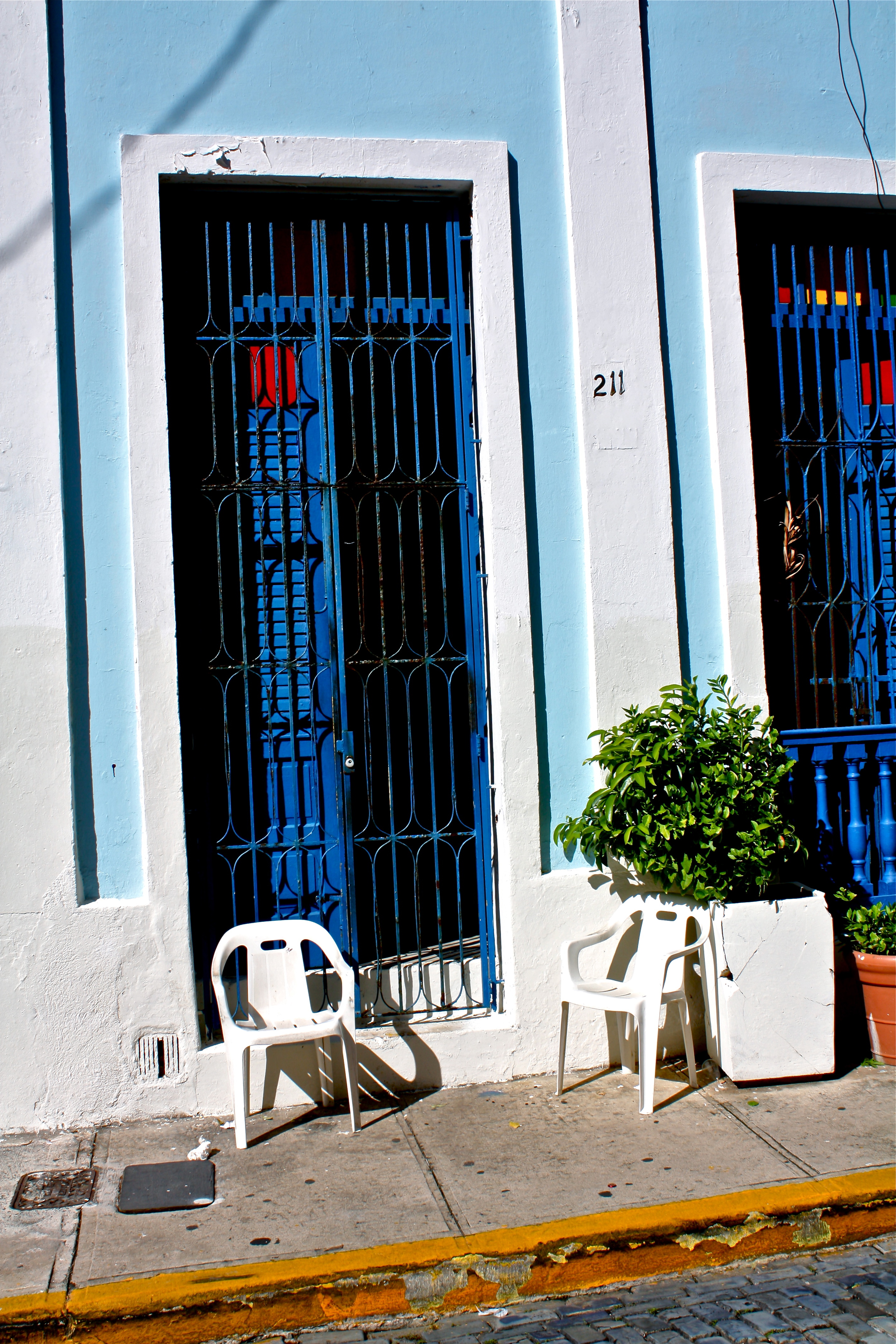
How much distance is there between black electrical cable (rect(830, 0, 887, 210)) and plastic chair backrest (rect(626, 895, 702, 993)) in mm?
3513

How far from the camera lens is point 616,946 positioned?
5004mm

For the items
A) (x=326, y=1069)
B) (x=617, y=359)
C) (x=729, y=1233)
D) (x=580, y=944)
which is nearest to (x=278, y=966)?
(x=326, y=1069)

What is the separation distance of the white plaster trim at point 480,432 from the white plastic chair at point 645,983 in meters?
0.34

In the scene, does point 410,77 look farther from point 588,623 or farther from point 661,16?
point 588,623

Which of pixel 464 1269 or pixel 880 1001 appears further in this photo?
→ pixel 880 1001

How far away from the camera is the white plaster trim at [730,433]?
16.9 feet

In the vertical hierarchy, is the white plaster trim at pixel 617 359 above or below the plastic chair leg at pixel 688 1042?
above

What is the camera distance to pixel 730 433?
A: 517cm

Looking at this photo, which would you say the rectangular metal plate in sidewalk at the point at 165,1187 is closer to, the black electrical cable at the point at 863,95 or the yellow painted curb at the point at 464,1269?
the yellow painted curb at the point at 464,1269

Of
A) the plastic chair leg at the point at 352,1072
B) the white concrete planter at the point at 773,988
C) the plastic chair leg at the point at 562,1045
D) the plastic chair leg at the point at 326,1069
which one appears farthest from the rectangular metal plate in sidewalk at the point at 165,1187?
the white concrete planter at the point at 773,988

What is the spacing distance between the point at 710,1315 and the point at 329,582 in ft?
10.1

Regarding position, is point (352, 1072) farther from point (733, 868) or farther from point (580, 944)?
point (733, 868)

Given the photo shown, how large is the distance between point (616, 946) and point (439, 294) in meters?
3.01

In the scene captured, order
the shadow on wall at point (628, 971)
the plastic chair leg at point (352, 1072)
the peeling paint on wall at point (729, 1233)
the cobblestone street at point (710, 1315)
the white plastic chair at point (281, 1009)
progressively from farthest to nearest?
the shadow on wall at point (628, 971) → the plastic chair leg at point (352, 1072) → the white plastic chair at point (281, 1009) → the peeling paint on wall at point (729, 1233) → the cobblestone street at point (710, 1315)
